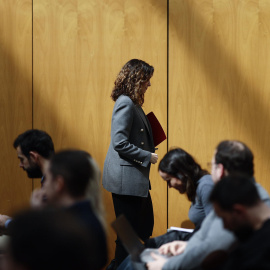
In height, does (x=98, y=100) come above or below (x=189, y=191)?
above

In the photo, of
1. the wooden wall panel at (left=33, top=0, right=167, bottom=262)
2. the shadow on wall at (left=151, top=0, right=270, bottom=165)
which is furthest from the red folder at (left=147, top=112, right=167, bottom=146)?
the shadow on wall at (left=151, top=0, right=270, bottom=165)

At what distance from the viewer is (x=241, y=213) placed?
74.0 inches

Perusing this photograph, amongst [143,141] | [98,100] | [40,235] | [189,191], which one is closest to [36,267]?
[40,235]

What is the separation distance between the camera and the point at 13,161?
448 cm

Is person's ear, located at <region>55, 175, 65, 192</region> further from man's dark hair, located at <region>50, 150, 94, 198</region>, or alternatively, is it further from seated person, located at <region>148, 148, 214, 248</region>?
seated person, located at <region>148, 148, 214, 248</region>

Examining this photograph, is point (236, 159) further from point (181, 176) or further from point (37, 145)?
point (37, 145)

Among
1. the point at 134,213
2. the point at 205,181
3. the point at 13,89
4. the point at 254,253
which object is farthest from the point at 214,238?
the point at 13,89

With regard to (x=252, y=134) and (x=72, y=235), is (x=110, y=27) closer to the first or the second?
(x=252, y=134)

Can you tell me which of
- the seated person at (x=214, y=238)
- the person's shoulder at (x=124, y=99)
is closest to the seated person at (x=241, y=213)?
the seated person at (x=214, y=238)

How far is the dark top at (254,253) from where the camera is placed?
5.65 ft

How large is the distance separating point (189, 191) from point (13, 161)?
2104 millimetres

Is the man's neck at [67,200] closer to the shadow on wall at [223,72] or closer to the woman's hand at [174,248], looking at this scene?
the woman's hand at [174,248]

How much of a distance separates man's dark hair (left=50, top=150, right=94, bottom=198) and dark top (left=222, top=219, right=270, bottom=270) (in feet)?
2.32

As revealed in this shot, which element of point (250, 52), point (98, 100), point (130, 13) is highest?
point (130, 13)
